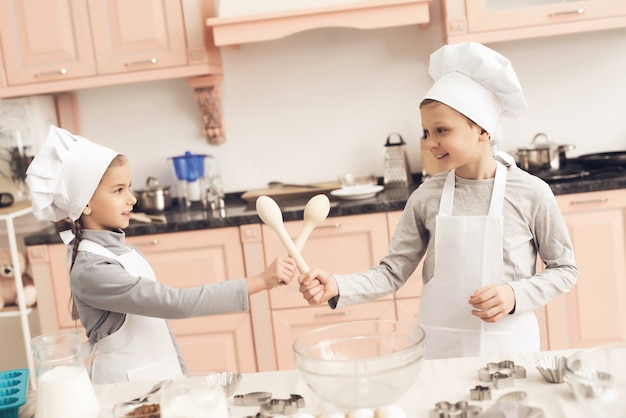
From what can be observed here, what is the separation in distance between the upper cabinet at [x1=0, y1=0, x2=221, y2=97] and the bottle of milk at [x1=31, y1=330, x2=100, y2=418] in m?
1.91

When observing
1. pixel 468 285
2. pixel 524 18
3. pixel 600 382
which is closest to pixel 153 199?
pixel 524 18

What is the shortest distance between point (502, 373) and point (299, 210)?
62.9 inches

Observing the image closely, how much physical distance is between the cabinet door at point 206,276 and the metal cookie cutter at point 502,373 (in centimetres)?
165

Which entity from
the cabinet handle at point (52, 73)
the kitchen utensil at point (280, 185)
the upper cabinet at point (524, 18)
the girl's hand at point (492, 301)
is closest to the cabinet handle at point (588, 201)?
the upper cabinet at point (524, 18)

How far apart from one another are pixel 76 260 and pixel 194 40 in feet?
4.98

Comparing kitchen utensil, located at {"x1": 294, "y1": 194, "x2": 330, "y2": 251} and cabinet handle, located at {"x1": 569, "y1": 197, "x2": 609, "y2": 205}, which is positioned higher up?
kitchen utensil, located at {"x1": 294, "y1": 194, "x2": 330, "y2": 251}

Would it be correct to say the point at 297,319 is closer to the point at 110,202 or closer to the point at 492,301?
the point at 110,202

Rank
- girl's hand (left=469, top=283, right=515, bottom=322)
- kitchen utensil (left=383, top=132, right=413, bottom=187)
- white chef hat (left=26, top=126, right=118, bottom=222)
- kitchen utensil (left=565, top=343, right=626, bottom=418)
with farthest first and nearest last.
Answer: kitchen utensil (left=383, top=132, right=413, bottom=187), white chef hat (left=26, top=126, right=118, bottom=222), girl's hand (left=469, top=283, right=515, bottom=322), kitchen utensil (left=565, top=343, right=626, bottom=418)

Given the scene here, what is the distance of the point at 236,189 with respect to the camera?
3.33 m

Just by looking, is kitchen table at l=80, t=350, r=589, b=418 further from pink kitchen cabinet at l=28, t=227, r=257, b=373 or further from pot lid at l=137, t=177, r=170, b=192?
pot lid at l=137, t=177, r=170, b=192

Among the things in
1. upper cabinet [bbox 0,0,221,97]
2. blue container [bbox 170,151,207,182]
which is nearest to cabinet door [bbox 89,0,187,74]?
upper cabinet [bbox 0,0,221,97]

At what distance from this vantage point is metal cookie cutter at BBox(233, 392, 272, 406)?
1.23 meters

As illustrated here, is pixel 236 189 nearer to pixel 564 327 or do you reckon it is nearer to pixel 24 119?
pixel 24 119

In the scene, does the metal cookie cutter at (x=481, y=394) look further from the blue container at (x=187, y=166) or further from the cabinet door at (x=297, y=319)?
the blue container at (x=187, y=166)
